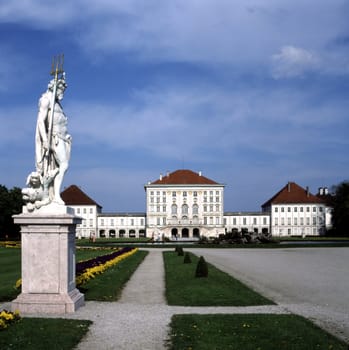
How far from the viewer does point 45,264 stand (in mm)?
8305

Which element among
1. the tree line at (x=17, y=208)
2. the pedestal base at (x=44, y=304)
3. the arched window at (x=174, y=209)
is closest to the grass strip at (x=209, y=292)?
the pedestal base at (x=44, y=304)

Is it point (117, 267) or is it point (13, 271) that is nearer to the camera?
point (13, 271)

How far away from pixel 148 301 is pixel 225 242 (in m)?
31.7

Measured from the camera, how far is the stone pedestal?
8195 mm

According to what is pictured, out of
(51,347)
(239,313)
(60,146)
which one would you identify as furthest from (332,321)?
(60,146)

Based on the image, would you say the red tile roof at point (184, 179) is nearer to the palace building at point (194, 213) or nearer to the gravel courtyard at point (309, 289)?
the palace building at point (194, 213)

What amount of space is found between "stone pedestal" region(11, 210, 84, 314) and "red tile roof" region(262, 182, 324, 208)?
88177 millimetres

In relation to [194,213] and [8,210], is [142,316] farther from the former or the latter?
[194,213]

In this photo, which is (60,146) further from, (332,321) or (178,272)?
(178,272)

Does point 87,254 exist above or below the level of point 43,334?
below

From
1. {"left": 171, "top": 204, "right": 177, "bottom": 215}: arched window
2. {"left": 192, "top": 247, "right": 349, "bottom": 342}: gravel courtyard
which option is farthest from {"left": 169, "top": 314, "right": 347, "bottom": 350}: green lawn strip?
{"left": 171, "top": 204, "right": 177, "bottom": 215}: arched window

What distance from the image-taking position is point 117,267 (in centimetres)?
1784

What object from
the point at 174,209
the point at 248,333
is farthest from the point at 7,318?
the point at 174,209

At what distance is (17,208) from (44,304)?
154 ft
